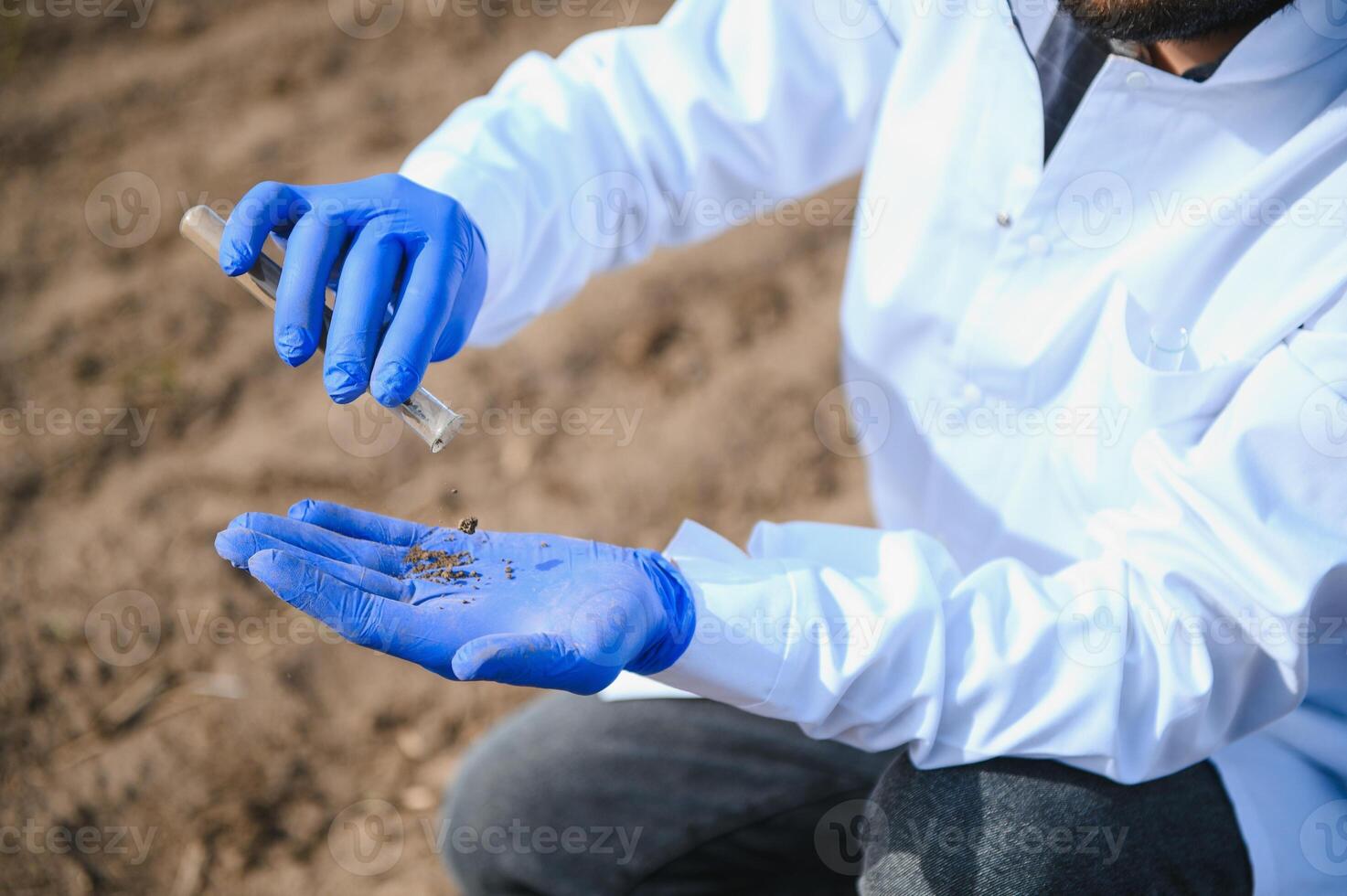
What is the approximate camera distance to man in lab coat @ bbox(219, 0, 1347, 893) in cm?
129

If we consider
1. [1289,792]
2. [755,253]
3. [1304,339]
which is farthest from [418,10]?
[1289,792]

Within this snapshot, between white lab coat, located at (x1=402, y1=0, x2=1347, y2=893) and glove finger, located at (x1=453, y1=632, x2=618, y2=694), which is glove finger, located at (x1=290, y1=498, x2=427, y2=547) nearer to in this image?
glove finger, located at (x1=453, y1=632, x2=618, y2=694)

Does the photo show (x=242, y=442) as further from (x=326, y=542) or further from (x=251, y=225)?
(x=326, y=542)

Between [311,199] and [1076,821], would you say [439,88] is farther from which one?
[1076,821]

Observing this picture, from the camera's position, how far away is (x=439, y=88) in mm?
3338

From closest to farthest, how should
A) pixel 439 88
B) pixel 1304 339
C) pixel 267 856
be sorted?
pixel 1304 339
pixel 267 856
pixel 439 88

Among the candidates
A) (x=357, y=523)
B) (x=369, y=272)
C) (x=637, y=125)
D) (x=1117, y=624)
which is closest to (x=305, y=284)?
(x=369, y=272)

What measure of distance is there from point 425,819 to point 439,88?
231 cm

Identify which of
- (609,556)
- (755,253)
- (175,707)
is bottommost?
(175,707)

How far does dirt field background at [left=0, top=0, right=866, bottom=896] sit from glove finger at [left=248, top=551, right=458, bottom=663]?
114cm

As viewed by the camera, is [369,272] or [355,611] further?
[369,272]

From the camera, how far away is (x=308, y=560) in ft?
4.09

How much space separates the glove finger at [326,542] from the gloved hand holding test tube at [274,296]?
157 mm

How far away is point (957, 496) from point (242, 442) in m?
1.88
